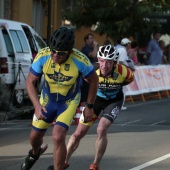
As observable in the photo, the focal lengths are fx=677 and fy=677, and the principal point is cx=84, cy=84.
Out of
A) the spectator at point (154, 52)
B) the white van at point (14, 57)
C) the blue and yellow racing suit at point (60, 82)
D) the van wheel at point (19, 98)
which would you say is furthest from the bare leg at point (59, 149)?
the spectator at point (154, 52)

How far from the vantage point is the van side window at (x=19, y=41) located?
17.7 meters

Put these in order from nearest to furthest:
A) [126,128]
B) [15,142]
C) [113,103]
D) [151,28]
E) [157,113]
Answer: [113,103] < [15,142] < [126,128] < [157,113] < [151,28]

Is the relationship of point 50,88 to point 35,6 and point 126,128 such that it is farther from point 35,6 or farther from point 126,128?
point 35,6

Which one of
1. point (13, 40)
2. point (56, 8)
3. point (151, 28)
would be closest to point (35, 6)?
point (56, 8)

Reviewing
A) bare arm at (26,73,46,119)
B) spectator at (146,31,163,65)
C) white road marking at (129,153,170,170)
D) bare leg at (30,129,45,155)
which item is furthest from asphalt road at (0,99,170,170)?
spectator at (146,31,163,65)

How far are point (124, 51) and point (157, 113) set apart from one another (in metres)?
1.92

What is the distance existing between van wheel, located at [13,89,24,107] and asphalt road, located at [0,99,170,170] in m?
1.47

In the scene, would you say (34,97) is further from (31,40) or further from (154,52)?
(154,52)

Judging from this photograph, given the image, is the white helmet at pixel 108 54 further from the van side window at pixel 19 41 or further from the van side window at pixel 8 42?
the van side window at pixel 19 41

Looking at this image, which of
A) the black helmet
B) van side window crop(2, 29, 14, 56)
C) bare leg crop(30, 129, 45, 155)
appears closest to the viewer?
the black helmet

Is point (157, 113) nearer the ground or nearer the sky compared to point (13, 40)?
nearer the ground

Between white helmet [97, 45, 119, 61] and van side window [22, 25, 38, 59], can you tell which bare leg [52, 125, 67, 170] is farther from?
van side window [22, 25, 38, 59]

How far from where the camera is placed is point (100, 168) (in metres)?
9.23

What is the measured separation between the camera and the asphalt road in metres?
9.56
